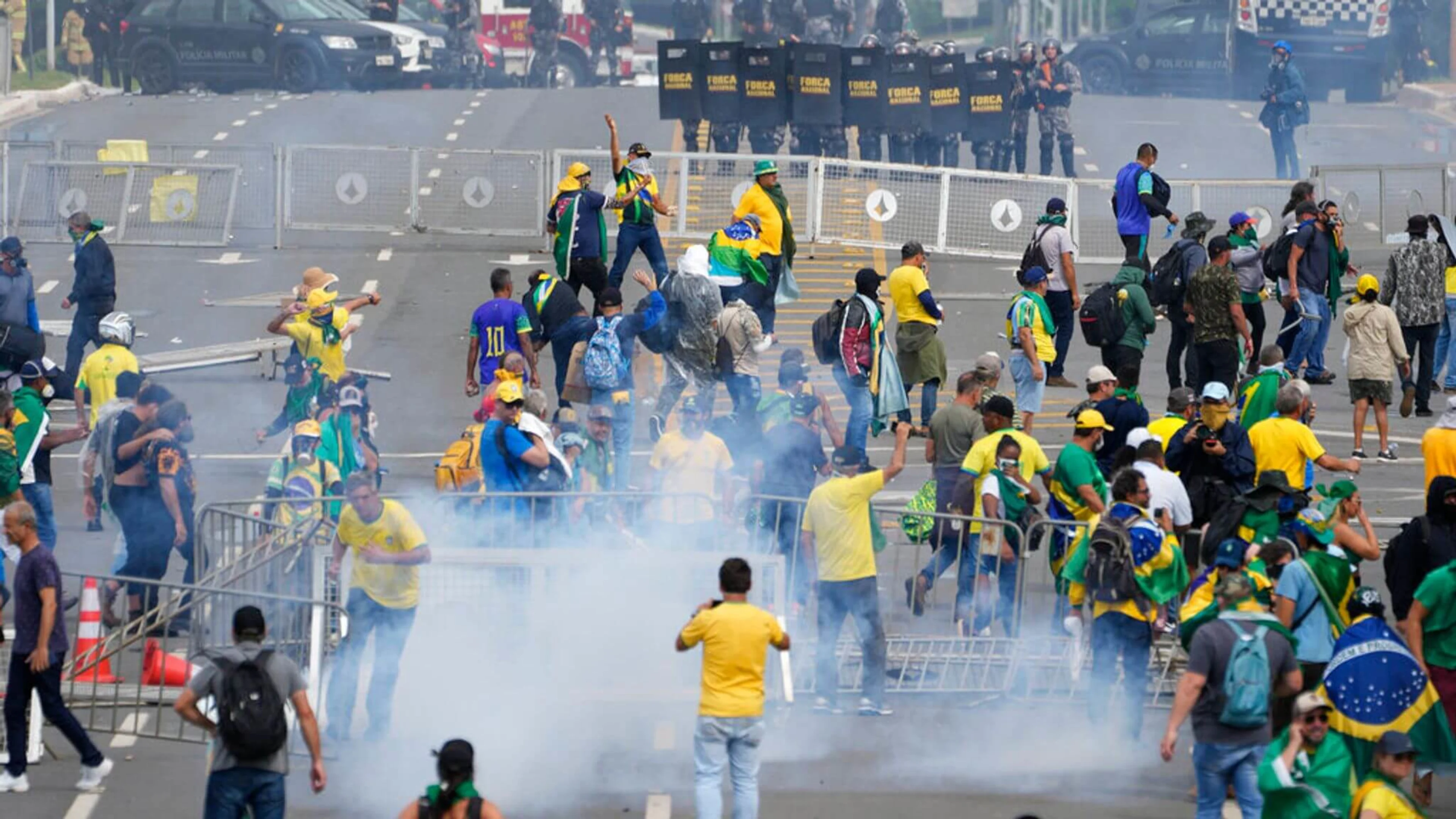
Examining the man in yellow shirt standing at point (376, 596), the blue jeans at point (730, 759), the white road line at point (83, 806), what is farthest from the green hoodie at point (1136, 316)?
the white road line at point (83, 806)

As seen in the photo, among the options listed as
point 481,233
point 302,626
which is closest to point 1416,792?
point 302,626

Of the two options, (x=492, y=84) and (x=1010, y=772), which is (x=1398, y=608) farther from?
(x=492, y=84)

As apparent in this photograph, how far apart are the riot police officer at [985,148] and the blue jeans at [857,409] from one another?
533 inches

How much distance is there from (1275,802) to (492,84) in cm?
3552

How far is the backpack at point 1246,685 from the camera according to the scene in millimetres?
10227

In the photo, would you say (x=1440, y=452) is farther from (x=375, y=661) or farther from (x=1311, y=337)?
(x=1311, y=337)

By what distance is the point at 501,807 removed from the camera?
38.0 feet

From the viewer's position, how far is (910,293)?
17656 millimetres

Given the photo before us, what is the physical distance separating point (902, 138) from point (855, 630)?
17799 mm

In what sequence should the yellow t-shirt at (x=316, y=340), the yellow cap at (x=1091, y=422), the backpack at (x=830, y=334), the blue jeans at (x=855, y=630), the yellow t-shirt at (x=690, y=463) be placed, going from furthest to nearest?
the backpack at (x=830, y=334) < the yellow t-shirt at (x=316, y=340) < the yellow t-shirt at (x=690, y=463) < the yellow cap at (x=1091, y=422) < the blue jeans at (x=855, y=630)

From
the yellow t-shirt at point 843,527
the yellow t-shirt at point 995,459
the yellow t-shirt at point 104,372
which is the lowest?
the yellow t-shirt at point 843,527

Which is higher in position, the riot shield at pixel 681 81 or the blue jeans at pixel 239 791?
the riot shield at pixel 681 81

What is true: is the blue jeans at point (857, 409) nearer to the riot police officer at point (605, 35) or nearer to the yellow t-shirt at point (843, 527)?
the yellow t-shirt at point (843, 527)

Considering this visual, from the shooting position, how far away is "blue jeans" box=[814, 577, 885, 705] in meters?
12.5
